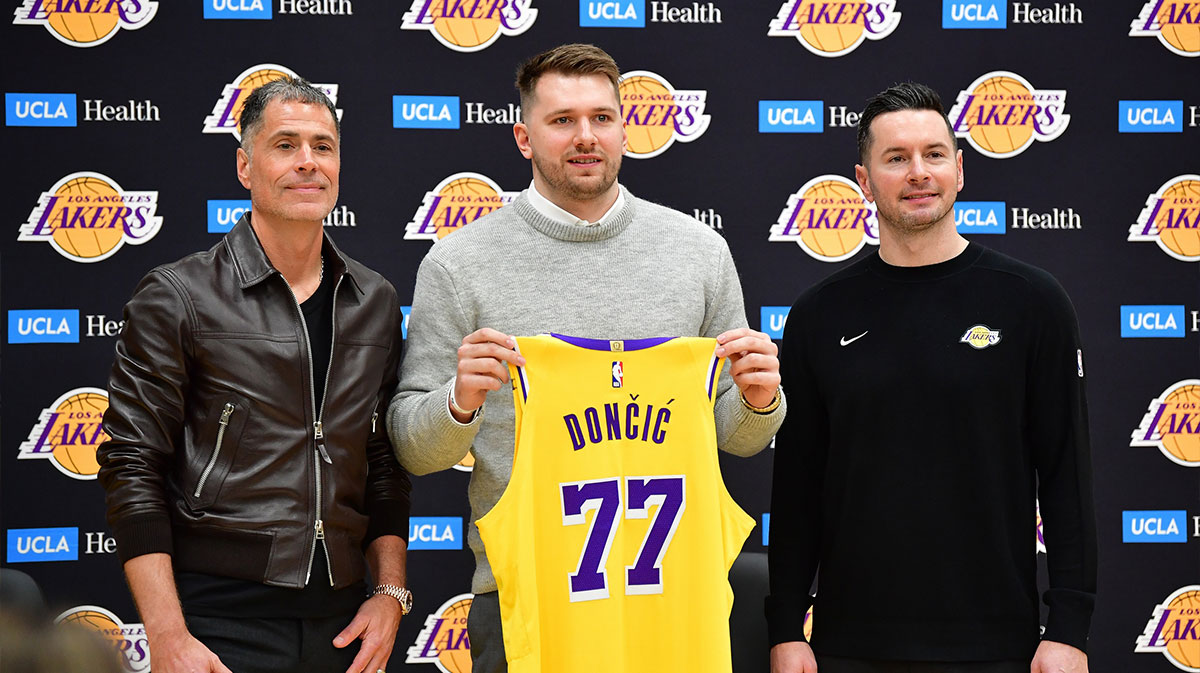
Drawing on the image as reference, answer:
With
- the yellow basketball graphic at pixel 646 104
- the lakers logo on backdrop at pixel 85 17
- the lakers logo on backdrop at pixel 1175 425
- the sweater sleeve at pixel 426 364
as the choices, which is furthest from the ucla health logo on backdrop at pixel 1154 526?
the lakers logo on backdrop at pixel 85 17

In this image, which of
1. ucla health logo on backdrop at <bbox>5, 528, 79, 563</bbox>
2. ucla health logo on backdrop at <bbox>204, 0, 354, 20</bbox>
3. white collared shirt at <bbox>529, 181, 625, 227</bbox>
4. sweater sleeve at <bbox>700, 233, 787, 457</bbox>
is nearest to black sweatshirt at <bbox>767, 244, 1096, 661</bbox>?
sweater sleeve at <bbox>700, 233, 787, 457</bbox>

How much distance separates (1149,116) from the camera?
3629 mm

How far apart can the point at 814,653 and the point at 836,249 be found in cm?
177

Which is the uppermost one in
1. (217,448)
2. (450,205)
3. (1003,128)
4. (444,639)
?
(1003,128)

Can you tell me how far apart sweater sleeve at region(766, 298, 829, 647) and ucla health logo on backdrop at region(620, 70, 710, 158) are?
1.44 metres

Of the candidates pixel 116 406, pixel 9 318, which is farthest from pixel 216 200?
pixel 116 406

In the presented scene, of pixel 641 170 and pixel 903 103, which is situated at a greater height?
pixel 641 170

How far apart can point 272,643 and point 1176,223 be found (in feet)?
11.7

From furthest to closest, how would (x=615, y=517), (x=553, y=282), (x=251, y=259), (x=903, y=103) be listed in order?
(x=903, y=103), (x=553, y=282), (x=251, y=259), (x=615, y=517)

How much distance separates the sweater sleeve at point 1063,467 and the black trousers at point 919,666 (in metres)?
0.10

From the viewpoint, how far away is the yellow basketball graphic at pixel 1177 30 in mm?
3627

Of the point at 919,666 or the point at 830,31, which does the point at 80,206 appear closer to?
the point at 830,31

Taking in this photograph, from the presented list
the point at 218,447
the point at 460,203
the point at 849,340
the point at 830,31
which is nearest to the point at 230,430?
the point at 218,447

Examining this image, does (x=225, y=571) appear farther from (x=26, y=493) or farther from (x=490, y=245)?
(x=26, y=493)
